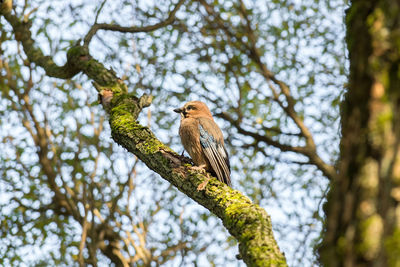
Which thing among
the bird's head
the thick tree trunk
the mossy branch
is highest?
the bird's head

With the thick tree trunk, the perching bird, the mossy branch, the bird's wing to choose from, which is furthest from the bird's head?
the thick tree trunk

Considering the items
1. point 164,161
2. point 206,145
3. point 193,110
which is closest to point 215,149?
point 206,145

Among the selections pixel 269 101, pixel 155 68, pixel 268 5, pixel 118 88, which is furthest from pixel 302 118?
pixel 118 88

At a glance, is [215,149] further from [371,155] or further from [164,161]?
[371,155]

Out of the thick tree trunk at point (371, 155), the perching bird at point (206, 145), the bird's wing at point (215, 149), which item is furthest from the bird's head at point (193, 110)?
the thick tree trunk at point (371, 155)

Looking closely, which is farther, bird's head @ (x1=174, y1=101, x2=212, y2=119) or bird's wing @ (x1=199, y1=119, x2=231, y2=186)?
bird's head @ (x1=174, y1=101, x2=212, y2=119)

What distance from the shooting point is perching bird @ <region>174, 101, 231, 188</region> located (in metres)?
6.09

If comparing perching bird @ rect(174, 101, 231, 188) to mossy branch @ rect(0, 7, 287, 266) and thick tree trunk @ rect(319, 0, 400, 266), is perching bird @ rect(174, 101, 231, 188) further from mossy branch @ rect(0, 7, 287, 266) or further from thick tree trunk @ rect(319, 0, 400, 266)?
thick tree trunk @ rect(319, 0, 400, 266)

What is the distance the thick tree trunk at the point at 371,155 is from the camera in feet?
5.67

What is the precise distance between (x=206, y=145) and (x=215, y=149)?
0.14 metres

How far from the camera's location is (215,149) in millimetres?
6312

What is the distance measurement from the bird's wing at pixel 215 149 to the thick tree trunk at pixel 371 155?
4.08 meters

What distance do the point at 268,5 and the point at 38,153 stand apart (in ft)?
19.9

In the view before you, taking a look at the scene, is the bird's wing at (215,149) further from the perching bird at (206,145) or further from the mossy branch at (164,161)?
the mossy branch at (164,161)
